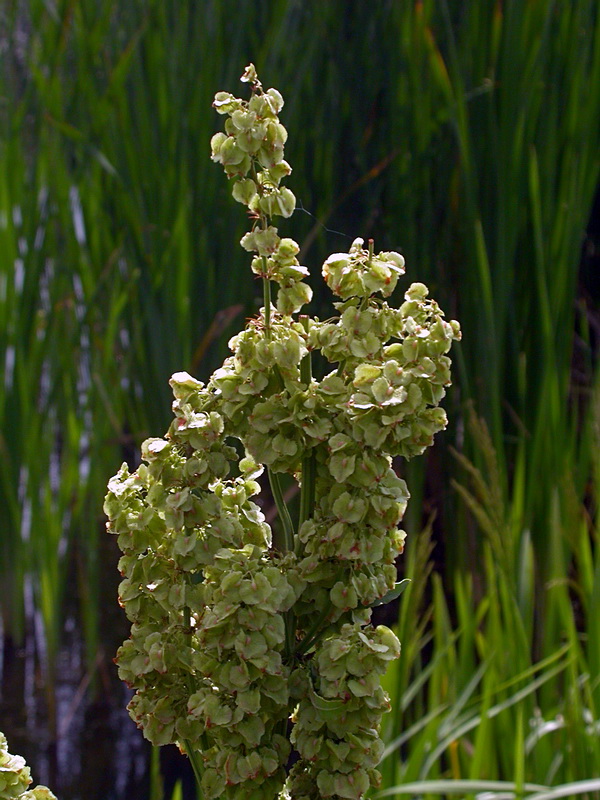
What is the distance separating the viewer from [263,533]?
352 mm

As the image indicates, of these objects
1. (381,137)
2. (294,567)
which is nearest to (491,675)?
(294,567)

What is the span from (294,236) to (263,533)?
1155 mm

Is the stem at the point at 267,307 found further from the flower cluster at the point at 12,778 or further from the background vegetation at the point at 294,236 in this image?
the background vegetation at the point at 294,236

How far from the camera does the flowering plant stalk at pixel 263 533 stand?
0.31 metres

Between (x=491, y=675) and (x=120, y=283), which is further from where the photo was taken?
(x=120, y=283)

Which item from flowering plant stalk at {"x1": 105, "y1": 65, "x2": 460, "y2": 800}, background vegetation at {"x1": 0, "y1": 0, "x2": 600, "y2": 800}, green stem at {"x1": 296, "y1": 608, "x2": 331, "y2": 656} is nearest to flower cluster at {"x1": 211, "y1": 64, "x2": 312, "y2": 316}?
flowering plant stalk at {"x1": 105, "y1": 65, "x2": 460, "y2": 800}

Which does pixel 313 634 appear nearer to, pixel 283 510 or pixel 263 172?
pixel 283 510

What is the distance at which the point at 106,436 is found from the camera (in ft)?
5.75

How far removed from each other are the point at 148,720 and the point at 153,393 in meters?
1.22

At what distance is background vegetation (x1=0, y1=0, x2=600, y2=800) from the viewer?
144 cm

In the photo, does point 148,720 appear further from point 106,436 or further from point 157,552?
point 106,436

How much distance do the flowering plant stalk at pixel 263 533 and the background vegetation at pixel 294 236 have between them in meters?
0.98

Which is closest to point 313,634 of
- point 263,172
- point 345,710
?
point 345,710

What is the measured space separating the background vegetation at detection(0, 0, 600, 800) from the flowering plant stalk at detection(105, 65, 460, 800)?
0.98 m
